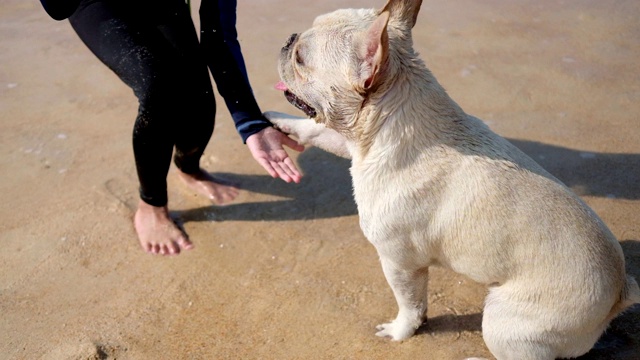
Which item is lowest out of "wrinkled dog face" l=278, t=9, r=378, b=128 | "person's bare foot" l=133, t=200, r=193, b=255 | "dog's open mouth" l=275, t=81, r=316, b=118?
"person's bare foot" l=133, t=200, r=193, b=255

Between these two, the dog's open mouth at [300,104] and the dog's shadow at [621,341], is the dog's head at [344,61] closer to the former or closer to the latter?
the dog's open mouth at [300,104]

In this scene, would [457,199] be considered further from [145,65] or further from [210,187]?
[210,187]

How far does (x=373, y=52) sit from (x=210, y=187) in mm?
2718

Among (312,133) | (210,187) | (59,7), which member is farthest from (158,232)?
(59,7)

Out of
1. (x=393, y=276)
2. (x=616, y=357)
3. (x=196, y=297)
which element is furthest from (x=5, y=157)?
(x=616, y=357)

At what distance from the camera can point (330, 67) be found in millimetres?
3416

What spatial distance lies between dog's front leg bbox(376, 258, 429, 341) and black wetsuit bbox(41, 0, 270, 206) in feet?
5.21

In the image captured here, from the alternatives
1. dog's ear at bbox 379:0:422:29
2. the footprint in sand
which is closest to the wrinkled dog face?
dog's ear at bbox 379:0:422:29

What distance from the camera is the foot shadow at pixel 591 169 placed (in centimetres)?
529

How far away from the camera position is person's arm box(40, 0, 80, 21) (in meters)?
4.29

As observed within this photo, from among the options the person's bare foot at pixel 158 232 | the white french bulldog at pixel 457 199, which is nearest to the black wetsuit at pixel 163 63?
the person's bare foot at pixel 158 232

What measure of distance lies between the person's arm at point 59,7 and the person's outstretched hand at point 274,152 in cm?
155

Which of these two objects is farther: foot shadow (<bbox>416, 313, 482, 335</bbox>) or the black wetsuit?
the black wetsuit

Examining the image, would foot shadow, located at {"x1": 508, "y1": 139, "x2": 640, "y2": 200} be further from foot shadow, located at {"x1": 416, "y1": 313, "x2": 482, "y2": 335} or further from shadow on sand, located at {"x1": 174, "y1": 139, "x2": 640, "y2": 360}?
foot shadow, located at {"x1": 416, "y1": 313, "x2": 482, "y2": 335}
